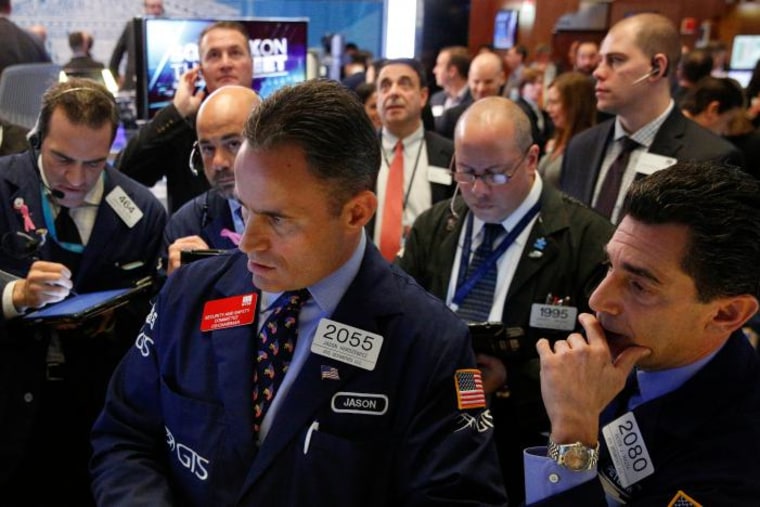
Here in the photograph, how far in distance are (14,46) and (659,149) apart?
3957mm

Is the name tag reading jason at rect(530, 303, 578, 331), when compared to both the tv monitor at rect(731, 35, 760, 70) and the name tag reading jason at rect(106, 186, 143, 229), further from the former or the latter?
the tv monitor at rect(731, 35, 760, 70)

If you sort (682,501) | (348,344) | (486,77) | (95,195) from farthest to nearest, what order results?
(486,77) < (95,195) < (348,344) < (682,501)

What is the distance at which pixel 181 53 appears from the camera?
391 cm

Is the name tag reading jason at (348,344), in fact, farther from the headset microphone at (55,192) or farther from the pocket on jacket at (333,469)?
the headset microphone at (55,192)

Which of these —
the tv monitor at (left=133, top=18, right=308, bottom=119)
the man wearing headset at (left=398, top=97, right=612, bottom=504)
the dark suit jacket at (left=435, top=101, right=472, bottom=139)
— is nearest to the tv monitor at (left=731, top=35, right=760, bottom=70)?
the dark suit jacket at (left=435, top=101, right=472, bottom=139)

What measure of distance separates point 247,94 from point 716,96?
120 inches

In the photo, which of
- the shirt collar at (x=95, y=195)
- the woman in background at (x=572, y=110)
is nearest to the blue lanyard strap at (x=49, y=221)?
the shirt collar at (x=95, y=195)

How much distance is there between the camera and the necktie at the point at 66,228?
7.47 ft

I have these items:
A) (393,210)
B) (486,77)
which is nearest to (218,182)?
(393,210)

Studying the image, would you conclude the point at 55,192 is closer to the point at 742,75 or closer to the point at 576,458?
the point at 576,458

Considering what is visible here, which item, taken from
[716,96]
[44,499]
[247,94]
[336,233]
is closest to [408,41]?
[716,96]

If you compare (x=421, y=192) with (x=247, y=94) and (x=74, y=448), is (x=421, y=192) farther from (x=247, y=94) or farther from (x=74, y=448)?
(x=74, y=448)

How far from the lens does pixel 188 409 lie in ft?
4.40

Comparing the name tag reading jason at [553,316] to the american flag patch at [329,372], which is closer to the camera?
the american flag patch at [329,372]
